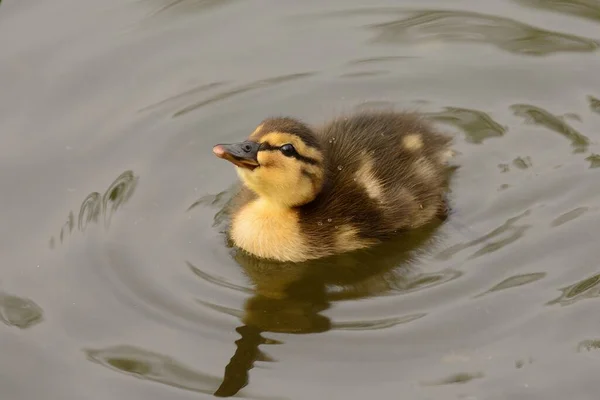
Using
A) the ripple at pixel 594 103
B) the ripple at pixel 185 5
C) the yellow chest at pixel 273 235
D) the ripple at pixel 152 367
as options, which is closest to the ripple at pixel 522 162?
the ripple at pixel 594 103

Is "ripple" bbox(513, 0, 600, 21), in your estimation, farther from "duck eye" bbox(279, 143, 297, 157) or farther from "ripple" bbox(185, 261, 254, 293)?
"ripple" bbox(185, 261, 254, 293)

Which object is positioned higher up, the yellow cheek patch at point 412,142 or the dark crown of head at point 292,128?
the yellow cheek patch at point 412,142

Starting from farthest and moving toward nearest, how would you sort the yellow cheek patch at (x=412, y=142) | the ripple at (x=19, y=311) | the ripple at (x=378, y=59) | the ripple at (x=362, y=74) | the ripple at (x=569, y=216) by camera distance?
→ 1. the ripple at (x=378, y=59)
2. the ripple at (x=362, y=74)
3. the yellow cheek patch at (x=412, y=142)
4. the ripple at (x=569, y=216)
5. the ripple at (x=19, y=311)

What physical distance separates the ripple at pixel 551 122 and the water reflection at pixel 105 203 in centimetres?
217

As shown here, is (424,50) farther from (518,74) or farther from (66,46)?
(66,46)

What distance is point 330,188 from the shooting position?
579 cm

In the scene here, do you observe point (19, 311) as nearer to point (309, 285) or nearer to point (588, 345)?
point (309, 285)

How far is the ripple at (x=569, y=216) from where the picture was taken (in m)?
5.90

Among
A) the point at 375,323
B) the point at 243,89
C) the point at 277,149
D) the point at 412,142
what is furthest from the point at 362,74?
the point at 375,323

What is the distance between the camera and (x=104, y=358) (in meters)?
5.17

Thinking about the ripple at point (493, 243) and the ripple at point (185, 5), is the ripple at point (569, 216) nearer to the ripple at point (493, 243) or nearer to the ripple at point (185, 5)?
the ripple at point (493, 243)

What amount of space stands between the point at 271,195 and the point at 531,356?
1461 mm

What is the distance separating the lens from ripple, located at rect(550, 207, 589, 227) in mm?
5902

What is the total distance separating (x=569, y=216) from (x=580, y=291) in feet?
2.04
